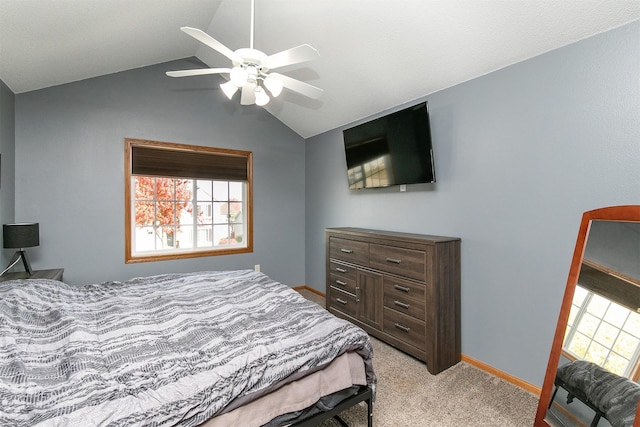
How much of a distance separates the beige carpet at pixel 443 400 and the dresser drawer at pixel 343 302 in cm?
75

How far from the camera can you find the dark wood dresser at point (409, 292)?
2.53 metres

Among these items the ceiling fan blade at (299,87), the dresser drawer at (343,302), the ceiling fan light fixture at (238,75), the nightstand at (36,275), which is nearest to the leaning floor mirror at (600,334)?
the dresser drawer at (343,302)

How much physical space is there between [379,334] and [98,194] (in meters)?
3.49

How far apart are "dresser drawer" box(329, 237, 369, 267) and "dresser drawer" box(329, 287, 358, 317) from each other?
0.41 m

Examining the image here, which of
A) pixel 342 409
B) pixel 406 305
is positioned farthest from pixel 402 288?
pixel 342 409

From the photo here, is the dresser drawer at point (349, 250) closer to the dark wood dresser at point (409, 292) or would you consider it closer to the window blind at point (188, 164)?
the dark wood dresser at point (409, 292)

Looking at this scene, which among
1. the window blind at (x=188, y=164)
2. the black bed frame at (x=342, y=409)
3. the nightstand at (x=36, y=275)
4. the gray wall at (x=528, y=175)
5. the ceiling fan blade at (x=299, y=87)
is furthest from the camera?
the window blind at (x=188, y=164)

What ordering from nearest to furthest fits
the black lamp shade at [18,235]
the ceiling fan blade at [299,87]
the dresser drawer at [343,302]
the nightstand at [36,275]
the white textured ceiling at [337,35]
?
the white textured ceiling at [337,35], the ceiling fan blade at [299,87], the black lamp shade at [18,235], the nightstand at [36,275], the dresser drawer at [343,302]

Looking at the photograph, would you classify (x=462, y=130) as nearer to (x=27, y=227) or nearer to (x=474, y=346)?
(x=474, y=346)

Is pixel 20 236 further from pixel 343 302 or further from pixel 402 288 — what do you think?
pixel 402 288

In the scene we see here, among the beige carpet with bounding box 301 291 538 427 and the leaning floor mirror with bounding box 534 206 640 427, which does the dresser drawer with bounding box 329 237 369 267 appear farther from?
the leaning floor mirror with bounding box 534 206 640 427

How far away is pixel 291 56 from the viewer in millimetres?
1896

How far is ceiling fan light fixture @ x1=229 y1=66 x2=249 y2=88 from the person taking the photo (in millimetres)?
1890

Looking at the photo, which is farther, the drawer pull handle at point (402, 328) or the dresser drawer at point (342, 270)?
the dresser drawer at point (342, 270)
